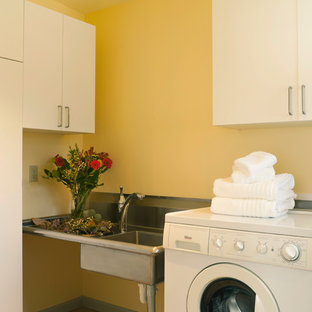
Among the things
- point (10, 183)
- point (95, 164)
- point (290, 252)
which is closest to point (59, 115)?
point (95, 164)

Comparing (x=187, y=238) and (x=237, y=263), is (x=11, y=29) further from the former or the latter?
(x=237, y=263)

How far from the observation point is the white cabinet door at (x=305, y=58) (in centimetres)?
191

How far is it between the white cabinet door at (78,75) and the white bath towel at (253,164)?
1283 millimetres

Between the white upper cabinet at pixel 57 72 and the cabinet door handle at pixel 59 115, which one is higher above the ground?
the white upper cabinet at pixel 57 72

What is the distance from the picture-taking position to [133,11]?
10.1ft

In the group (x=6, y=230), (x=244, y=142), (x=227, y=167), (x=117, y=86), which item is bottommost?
(x=6, y=230)

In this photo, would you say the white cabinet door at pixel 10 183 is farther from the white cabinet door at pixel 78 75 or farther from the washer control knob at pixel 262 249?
the washer control knob at pixel 262 249

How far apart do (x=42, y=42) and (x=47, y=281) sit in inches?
71.2

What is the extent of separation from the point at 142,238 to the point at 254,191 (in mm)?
1068

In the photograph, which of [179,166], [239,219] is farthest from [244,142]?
[239,219]

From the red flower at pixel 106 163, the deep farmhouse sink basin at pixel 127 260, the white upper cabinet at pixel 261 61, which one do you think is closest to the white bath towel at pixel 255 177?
the white upper cabinet at pixel 261 61

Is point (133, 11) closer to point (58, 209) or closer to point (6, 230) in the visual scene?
point (58, 209)

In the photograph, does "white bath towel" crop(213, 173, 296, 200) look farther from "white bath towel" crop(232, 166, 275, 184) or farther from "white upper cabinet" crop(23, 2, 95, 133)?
"white upper cabinet" crop(23, 2, 95, 133)

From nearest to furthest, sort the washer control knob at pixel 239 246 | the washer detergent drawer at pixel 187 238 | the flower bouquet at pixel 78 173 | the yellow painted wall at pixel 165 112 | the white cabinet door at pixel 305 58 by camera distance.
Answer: the washer control knob at pixel 239 246 → the washer detergent drawer at pixel 187 238 → the white cabinet door at pixel 305 58 → the yellow painted wall at pixel 165 112 → the flower bouquet at pixel 78 173
